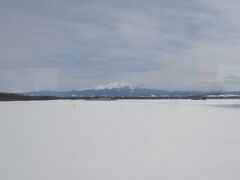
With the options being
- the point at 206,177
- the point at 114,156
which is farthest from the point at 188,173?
the point at 114,156

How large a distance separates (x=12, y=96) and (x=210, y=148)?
120881 mm

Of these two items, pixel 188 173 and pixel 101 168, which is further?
pixel 101 168

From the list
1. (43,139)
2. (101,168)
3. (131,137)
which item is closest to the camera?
(101,168)

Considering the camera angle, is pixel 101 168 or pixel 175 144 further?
pixel 175 144

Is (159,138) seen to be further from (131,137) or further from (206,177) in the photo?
(206,177)

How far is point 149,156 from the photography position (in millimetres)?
10461

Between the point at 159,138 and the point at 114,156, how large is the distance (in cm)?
466

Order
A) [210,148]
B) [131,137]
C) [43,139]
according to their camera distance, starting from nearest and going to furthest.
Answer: [210,148] → [43,139] → [131,137]

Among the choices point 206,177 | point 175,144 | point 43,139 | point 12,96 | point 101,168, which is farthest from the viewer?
point 12,96

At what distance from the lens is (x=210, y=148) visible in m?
11.9

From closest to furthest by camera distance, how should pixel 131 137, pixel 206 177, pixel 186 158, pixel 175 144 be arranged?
pixel 206 177
pixel 186 158
pixel 175 144
pixel 131 137

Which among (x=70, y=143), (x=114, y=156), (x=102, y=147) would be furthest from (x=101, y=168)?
(x=70, y=143)

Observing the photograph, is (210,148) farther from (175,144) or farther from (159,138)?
(159,138)

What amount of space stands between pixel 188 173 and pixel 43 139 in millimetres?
7618
